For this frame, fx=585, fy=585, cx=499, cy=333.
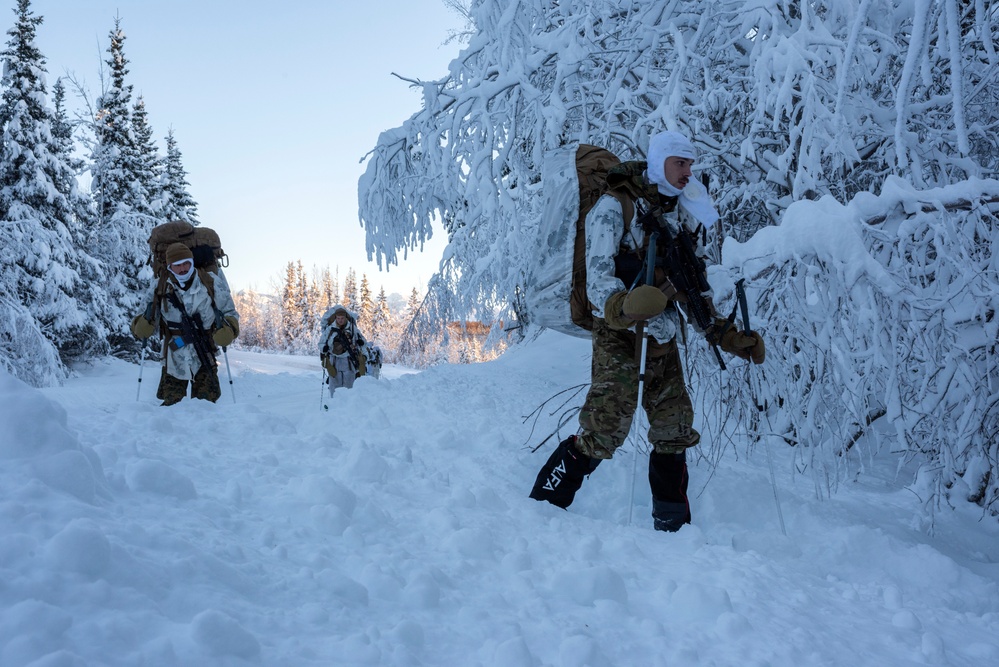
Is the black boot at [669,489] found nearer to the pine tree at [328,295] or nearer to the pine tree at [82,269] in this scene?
the pine tree at [82,269]

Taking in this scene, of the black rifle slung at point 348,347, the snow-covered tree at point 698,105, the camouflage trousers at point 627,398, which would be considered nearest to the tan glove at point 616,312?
the camouflage trousers at point 627,398

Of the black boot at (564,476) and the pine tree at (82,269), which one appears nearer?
the black boot at (564,476)

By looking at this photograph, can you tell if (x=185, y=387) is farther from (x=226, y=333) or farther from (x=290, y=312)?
(x=290, y=312)

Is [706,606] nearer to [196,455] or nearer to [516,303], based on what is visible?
[196,455]

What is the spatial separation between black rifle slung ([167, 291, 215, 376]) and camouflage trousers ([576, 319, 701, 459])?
400cm

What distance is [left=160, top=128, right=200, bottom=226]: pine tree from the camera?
76.2 feet

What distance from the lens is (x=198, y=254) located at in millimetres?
5832

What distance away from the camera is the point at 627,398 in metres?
3.01

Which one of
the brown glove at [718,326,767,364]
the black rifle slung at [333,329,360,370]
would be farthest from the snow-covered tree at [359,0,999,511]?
the black rifle slung at [333,329,360,370]

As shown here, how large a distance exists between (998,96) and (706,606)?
15.4ft

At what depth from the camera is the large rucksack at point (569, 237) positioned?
3.08 metres

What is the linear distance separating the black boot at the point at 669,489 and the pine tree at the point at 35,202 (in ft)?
53.1

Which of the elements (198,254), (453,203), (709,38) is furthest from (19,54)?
(709,38)

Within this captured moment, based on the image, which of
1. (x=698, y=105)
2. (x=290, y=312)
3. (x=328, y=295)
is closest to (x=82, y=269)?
(x=698, y=105)
